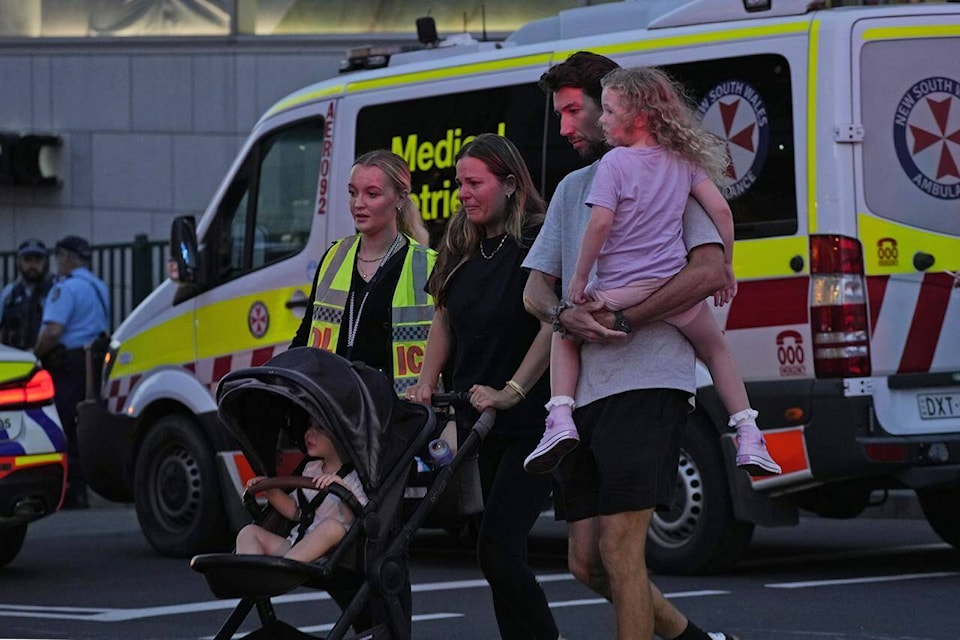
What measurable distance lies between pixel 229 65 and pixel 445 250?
39.3ft

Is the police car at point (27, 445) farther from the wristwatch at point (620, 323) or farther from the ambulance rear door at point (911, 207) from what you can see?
the wristwatch at point (620, 323)

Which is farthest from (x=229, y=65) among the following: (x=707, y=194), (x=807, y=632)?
(x=707, y=194)

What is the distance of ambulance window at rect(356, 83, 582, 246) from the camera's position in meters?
9.45

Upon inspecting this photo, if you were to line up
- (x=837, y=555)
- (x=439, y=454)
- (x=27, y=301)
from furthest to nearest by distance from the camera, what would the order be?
(x=27, y=301) → (x=837, y=555) → (x=439, y=454)

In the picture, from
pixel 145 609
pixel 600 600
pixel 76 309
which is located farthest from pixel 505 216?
pixel 76 309

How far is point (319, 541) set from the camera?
5.33 m

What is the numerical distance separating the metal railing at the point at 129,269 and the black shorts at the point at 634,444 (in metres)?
11.3

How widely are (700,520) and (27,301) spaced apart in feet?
25.0

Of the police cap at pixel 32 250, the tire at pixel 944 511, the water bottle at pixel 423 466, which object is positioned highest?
the police cap at pixel 32 250

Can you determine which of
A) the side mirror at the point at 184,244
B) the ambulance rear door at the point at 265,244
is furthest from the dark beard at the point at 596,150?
the side mirror at the point at 184,244

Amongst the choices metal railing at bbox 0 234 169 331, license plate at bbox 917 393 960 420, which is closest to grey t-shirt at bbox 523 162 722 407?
license plate at bbox 917 393 960 420

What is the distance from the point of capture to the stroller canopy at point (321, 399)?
535cm

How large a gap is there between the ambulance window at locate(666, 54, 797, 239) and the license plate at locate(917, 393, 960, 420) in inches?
36.3

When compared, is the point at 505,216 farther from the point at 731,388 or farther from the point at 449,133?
the point at 449,133
